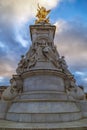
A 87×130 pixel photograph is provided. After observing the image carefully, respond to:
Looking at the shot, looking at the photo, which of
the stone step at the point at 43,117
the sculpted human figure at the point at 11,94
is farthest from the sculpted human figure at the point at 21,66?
the stone step at the point at 43,117

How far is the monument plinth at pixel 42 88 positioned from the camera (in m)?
11.5

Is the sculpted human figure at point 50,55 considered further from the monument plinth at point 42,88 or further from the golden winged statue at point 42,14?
the golden winged statue at point 42,14

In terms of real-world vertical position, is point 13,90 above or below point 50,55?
below

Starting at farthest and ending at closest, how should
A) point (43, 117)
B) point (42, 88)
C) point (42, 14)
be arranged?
point (42, 14)
point (42, 88)
point (43, 117)

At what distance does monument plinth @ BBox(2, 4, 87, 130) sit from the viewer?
11528mm

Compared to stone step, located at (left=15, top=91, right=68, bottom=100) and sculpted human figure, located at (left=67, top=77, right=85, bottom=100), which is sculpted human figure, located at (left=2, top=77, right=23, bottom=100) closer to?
stone step, located at (left=15, top=91, right=68, bottom=100)

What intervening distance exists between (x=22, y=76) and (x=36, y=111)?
478cm

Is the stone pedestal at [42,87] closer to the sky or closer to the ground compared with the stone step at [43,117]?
closer to the sky

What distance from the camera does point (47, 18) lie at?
783 inches

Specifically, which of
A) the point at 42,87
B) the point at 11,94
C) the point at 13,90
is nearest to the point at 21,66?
the point at 13,90

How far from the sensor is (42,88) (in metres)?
14.3

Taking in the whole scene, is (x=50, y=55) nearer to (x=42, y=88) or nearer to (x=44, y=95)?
(x=42, y=88)

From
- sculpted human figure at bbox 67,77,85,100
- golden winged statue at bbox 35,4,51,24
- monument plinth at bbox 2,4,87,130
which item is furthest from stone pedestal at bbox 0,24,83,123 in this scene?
golden winged statue at bbox 35,4,51,24

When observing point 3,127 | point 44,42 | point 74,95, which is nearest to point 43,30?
point 44,42
